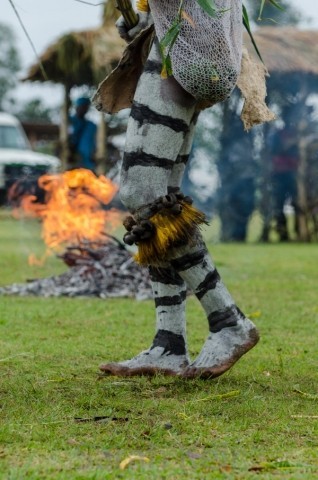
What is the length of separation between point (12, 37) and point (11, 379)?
58.0 meters

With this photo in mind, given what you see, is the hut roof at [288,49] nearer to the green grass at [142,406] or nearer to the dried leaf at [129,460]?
the green grass at [142,406]

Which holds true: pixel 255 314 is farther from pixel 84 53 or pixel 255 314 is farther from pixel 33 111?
pixel 33 111

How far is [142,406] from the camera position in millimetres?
3869

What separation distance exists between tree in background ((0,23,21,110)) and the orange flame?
45.1m

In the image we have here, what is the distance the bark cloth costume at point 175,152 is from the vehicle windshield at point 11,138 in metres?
22.8

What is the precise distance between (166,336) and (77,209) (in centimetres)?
523

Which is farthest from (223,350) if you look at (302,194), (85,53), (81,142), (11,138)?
(11,138)

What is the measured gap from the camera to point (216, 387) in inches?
168

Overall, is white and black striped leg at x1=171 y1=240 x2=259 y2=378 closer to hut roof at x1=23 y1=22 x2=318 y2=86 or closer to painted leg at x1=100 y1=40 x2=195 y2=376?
painted leg at x1=100 y1=40 x2=195 y2=376

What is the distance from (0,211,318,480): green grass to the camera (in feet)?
10.0

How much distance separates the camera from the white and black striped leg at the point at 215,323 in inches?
171

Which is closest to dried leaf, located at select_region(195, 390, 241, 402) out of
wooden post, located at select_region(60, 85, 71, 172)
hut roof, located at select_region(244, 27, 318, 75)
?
hut roof, located at select_region(244, 27, 318, 75)

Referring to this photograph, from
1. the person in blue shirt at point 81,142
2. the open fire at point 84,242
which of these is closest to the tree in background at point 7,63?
the person in blue shirt at point 81,142

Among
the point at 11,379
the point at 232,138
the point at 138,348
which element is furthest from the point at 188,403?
the point at 232,138
